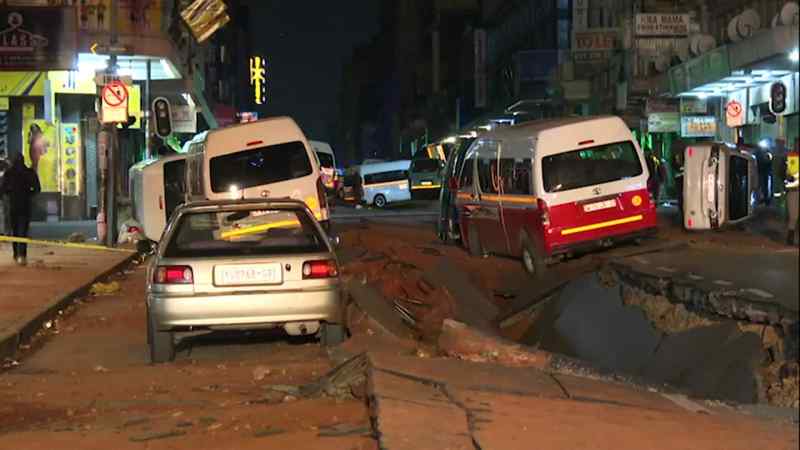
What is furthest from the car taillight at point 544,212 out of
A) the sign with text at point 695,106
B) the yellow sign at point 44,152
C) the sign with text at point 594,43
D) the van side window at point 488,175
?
the sign with text at point 594,43

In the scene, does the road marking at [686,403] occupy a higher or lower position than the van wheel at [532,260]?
lower

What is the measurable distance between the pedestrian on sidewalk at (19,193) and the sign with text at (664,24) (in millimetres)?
19427

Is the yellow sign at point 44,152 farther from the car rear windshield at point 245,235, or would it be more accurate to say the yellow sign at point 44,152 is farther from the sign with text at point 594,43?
the car rear windshield at point 245,235

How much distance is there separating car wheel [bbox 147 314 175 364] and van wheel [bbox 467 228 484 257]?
8.66 metres

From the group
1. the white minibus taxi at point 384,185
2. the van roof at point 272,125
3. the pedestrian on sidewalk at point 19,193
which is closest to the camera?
the van roof at point 272,125

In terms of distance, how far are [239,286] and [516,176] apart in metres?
7.16

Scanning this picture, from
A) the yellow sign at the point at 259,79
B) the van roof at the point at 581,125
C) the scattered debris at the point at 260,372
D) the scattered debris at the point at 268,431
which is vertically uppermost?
the yellow sign at the point at 259,79

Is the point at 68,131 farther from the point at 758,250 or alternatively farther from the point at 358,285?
the point at 758,250

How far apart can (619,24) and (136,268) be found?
90.9ft

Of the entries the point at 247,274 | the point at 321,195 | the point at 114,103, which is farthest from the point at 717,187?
the point at 114,103

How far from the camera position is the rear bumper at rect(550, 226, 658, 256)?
14664 millimetres

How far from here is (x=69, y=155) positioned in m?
33.7

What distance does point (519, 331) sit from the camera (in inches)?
500

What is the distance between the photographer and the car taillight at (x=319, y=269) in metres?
9.33
